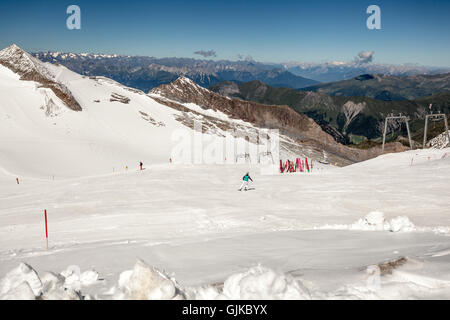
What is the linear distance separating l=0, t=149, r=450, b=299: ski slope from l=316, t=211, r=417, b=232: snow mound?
5cm

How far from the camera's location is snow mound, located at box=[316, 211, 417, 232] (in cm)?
1093

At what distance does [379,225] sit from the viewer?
37.3ft

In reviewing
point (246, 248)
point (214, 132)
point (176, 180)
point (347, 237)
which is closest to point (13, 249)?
point (246, 248)

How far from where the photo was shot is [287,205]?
1655 centimetres

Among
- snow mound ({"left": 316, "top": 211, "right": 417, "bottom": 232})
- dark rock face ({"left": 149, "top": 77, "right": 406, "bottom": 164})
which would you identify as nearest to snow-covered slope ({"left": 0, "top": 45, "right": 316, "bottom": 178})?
snow mound ({"left": 316, "top": 211, "right": 417, "bottom": 232})

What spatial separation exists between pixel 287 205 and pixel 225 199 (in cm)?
375

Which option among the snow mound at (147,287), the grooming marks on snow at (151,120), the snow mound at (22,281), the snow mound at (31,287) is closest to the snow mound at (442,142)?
the snow mound at (147,287)

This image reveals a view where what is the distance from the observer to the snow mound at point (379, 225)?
35.9 feet

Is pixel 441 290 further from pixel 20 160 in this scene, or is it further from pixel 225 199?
pixel 20 160

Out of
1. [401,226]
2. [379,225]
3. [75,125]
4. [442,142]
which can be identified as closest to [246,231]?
[379,225]

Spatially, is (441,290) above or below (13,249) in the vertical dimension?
above

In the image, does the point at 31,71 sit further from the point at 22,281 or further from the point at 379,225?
the point at 379,225

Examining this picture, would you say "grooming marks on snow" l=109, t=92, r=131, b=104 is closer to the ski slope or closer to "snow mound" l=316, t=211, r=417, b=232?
the ski slope

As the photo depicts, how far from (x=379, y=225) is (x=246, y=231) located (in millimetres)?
5028
